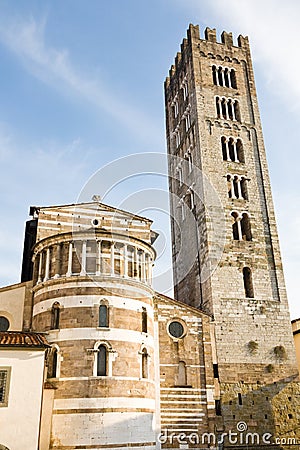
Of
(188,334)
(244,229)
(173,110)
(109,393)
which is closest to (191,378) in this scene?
(188,334)

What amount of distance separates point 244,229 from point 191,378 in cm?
1097

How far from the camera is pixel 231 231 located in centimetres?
2916

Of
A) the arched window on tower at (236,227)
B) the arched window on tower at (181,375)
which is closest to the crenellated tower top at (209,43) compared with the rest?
the arched window on tower at (236,227)

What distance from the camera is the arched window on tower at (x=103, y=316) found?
71.7 feet

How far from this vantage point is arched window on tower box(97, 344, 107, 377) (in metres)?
20.8

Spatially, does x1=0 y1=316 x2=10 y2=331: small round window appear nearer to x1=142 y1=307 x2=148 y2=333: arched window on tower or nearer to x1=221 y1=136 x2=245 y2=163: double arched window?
x1=142 y1=307 x2=148 y2=333: arched window on tower

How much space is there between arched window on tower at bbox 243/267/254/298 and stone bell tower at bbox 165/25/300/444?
64mm

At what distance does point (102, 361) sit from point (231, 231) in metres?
12.7

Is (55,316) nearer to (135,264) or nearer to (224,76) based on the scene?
(135,264)

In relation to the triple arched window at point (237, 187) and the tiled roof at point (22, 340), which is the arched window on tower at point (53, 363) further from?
the triple arched window at point (237, 187)

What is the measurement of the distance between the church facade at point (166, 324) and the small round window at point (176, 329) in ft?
0.20

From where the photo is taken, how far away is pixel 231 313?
87.6 ft

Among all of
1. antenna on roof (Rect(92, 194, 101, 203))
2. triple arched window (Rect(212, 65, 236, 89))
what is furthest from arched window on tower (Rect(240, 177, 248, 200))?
antenna on roof (Rect(92, 194, 101, 203))

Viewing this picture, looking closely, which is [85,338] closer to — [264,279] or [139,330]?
[139,330]
